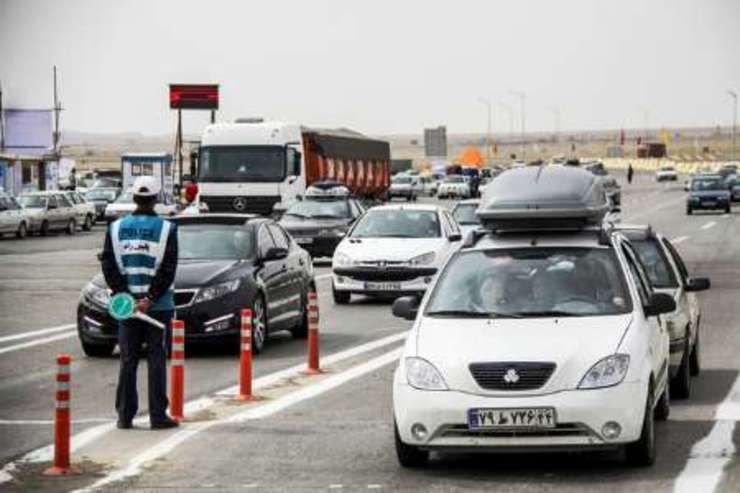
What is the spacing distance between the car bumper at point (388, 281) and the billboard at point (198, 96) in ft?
202

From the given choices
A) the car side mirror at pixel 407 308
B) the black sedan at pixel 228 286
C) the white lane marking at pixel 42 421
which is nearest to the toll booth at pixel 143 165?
the black sedan at pixel 228 286

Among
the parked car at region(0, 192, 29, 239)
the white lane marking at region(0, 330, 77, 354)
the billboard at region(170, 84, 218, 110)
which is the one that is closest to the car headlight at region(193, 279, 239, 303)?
the white lane marking at region(0, 330, 77, 354)

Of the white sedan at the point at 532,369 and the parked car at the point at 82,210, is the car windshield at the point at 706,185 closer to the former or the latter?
the parked car at the point at 82,210

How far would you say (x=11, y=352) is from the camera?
20.4m

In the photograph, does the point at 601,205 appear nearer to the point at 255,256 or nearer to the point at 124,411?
the point at 124,411

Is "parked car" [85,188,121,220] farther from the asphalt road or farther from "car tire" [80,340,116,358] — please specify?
"car tire" [80,340,116,358]

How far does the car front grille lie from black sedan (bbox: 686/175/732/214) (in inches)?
2565

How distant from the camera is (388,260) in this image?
1074 inches

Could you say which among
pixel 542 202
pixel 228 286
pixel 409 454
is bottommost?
pixel 409 454

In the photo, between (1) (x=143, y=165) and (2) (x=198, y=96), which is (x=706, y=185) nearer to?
(1) (x=143, y=165)

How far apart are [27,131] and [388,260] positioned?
287 ft

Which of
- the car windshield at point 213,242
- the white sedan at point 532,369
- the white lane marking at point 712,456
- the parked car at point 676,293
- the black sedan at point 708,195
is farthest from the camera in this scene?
the black sedan at point 708,195

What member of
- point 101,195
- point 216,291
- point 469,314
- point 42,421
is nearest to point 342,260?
point 216,291

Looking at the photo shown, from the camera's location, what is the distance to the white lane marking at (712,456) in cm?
1021
